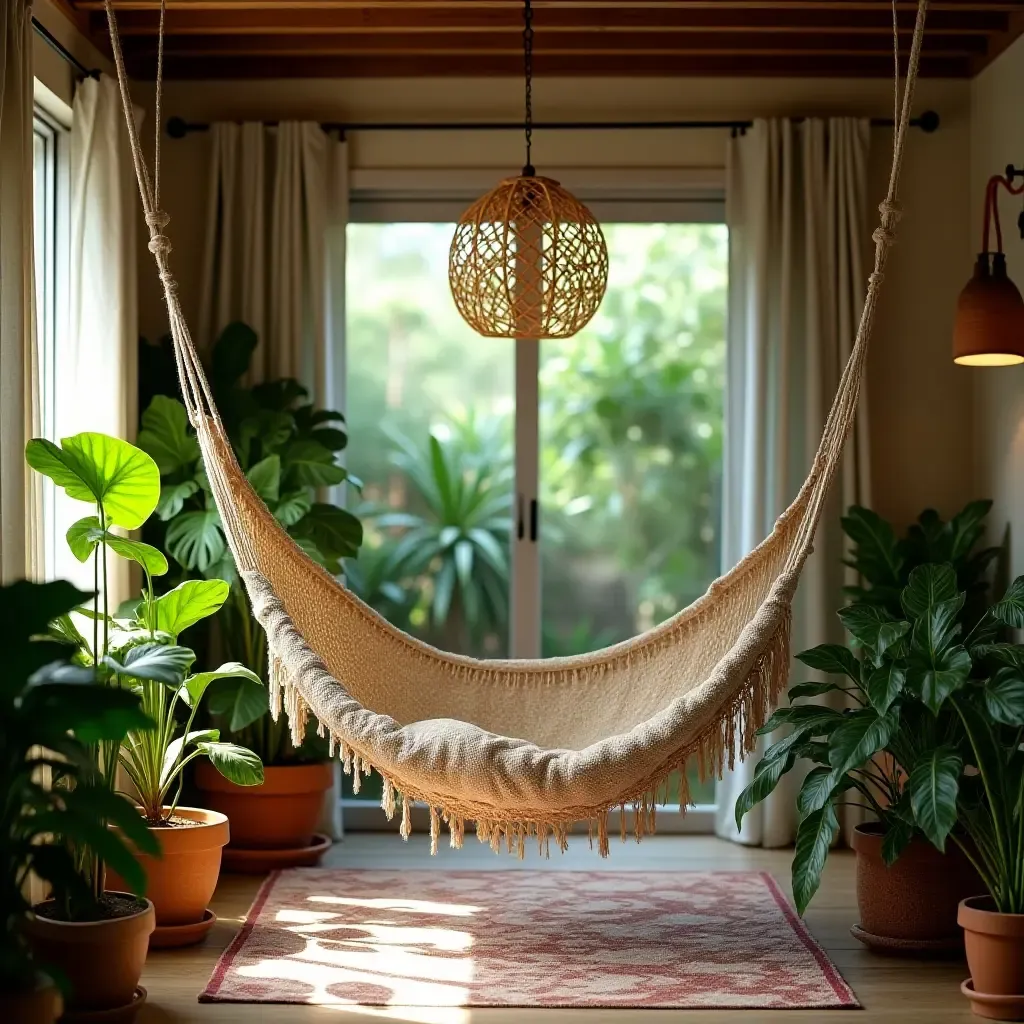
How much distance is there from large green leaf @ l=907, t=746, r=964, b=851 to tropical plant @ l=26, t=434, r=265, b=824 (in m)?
1.33

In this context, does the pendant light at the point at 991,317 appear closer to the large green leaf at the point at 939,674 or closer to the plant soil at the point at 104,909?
the large green leaf at the point at 939,674

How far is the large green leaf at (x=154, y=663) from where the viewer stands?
2.40m

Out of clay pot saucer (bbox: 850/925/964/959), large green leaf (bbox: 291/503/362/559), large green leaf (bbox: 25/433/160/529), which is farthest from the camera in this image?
large green leaf (bbox: 291/503/362/559)

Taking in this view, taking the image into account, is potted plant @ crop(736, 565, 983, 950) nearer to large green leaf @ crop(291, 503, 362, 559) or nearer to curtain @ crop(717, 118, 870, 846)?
curtain @ crop(717, 118, 870, 846)

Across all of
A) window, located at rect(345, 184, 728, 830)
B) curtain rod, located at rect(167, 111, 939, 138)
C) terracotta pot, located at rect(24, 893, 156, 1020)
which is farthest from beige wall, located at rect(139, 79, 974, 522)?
terracotta pot, located at rect(24, 893, 156, 1020)

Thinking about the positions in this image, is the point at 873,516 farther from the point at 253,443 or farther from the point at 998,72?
the point at 253,443

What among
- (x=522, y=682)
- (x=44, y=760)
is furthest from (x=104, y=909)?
(x=522, y=682)

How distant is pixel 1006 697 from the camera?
251cm

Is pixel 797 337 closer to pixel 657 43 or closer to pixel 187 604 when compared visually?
pixel 657 43

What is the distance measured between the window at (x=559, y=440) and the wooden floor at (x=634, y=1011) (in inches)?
23.4

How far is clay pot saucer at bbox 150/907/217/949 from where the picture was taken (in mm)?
2918

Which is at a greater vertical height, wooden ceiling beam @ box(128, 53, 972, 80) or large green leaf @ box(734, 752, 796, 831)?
wooden ceiling beam @ box(128, 53, 972, 80)

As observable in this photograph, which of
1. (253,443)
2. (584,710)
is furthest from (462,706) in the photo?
(253,443)

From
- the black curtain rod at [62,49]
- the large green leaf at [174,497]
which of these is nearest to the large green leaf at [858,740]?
the large green leaf at [174,497]
